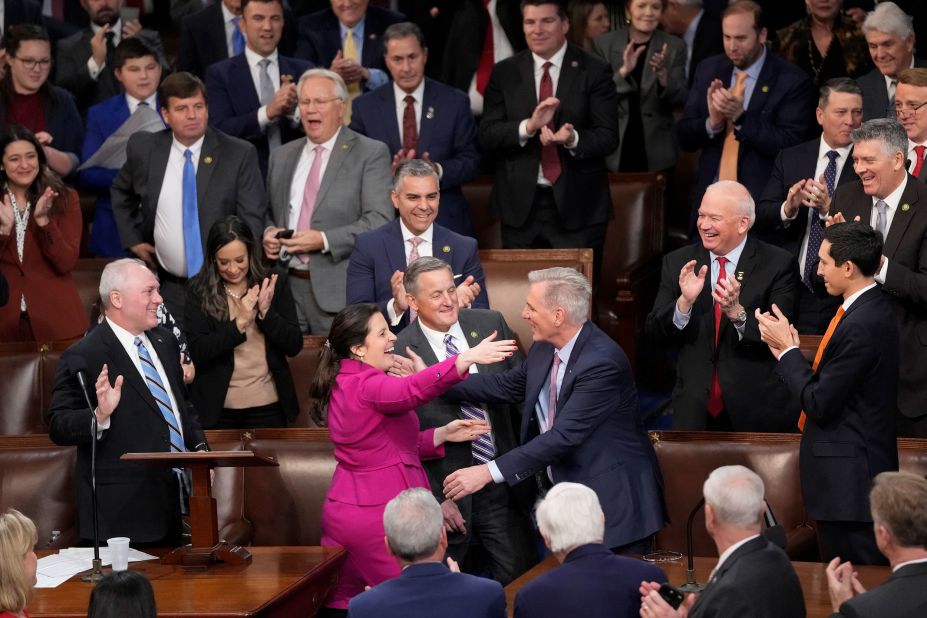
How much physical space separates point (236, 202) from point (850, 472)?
11.3ft

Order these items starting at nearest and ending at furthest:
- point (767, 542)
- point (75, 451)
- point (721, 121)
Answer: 1. point (767, 542)
2. point (75, 451)
3. point (721, 121)

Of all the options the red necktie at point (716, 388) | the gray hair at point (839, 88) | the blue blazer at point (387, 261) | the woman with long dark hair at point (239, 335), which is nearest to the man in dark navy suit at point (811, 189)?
the gray hair at point (839, 88)

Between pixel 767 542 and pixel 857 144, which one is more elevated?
pixel 857 144

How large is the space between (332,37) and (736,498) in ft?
17.5

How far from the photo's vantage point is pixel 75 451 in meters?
5.75

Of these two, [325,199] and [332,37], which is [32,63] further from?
[325,199]

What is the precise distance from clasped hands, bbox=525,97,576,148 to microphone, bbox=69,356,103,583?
10.2 feet

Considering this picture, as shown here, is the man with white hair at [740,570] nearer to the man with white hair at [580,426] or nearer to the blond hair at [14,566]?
the man with white hair at [580,426]

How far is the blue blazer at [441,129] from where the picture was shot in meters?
7.72

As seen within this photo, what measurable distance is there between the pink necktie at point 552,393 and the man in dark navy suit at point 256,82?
299 cm

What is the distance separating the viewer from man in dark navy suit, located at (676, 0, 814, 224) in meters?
7.44

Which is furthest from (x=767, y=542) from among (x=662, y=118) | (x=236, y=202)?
(x=662, y=118)

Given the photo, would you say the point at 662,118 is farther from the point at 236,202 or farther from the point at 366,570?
the point at 366,570

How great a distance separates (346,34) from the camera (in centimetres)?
866
